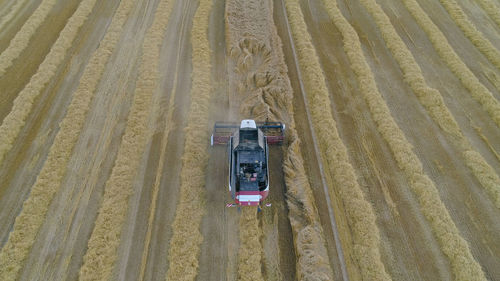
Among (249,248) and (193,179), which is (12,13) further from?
(249,248)

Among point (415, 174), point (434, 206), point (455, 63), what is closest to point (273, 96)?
point (415, 174)

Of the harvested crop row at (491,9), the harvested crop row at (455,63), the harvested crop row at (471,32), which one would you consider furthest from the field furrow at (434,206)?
the harvested crop row at (491,9)

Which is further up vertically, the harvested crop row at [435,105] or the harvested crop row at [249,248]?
the harvested crop row at [435,105]

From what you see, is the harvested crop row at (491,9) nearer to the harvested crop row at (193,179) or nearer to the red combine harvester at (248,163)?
the red combine harvester at (248,163)

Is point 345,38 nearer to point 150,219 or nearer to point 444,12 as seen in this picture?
point 444,12

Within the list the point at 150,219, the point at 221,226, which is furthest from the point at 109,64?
the point at 221,226

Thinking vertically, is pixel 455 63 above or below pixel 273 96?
above
